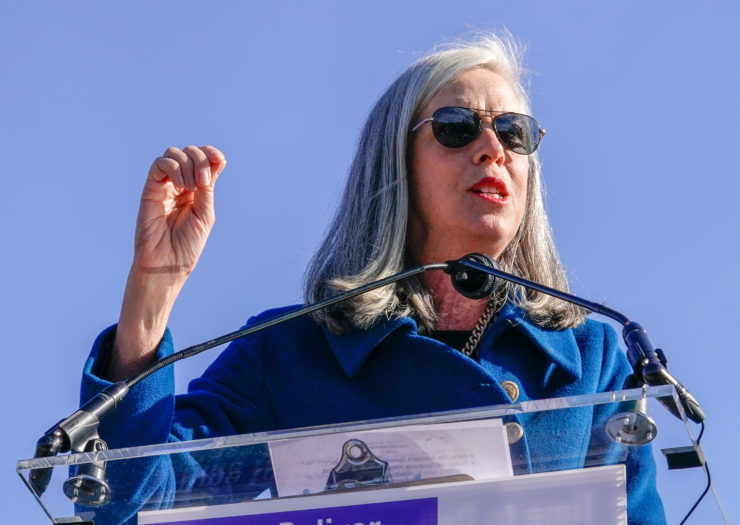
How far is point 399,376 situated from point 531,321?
502mm

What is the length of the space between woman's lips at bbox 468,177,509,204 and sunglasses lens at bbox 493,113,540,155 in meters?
0.17

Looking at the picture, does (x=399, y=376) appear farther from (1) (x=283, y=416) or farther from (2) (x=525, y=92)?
(2) (x=525, y=92)

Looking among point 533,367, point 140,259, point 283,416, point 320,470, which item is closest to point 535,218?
point 533,367

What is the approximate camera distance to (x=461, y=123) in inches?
155

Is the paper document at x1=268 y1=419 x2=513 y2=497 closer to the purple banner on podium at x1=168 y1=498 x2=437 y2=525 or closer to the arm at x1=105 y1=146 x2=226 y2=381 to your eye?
the purple banner on podium at x1=168 y1=498 x2=437 y2=525

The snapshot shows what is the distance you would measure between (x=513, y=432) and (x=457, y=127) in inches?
80.4

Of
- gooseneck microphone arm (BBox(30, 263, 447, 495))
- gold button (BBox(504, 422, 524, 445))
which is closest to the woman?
gooseneck microphone arm (BBox(30, 263, 447, 495))

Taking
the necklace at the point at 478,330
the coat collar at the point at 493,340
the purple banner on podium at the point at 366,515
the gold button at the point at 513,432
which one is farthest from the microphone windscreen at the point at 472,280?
the purple banner on podium at the point at 366,515

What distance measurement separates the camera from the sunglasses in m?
3.93

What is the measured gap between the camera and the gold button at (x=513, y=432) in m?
2.02

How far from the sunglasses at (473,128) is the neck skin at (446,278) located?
0.33 metres

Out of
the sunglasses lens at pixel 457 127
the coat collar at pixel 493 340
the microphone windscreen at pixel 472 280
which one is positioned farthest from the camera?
the sunglasses lens at pixel 457 127

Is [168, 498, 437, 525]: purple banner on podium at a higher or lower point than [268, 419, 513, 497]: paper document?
lower

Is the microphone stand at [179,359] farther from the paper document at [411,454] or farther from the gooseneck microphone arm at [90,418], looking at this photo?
the paper document at [411,454]
